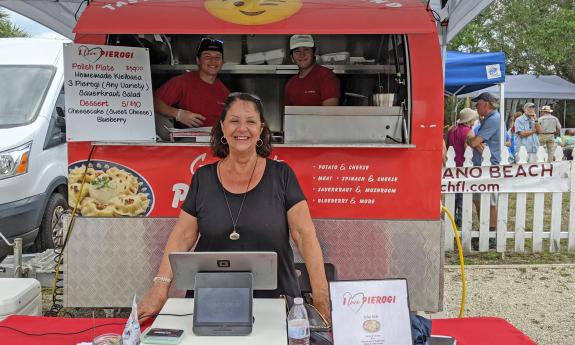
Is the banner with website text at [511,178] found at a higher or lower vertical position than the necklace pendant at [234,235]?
lower

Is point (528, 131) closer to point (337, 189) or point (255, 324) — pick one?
point (337, 189)

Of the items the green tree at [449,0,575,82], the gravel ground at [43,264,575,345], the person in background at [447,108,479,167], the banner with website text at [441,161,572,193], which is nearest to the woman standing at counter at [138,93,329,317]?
the gravel ground at [43,264,575,345]

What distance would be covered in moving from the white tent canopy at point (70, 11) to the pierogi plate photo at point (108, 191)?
1.32 meters

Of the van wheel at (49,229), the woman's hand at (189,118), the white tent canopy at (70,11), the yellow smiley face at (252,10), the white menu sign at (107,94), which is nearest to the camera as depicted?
the yellow smiley face at (252,10)

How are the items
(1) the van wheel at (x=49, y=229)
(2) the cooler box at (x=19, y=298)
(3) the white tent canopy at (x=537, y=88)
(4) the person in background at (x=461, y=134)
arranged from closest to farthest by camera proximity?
1. (2) the cooler box at (x=19, y=298)
2. (1) the van wheel at (x=49, y=229)
3. (4) the person in background at (x=461, y=134)
4. (3) the white tent canopy at (x=537, y=88)

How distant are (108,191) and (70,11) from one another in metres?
1.93

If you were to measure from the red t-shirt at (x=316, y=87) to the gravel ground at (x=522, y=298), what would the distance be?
84.0 inches

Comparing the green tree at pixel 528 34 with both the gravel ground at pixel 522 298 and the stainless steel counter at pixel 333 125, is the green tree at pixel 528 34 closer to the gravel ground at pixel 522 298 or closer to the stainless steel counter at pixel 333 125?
the gravel ground at pixel 522 298

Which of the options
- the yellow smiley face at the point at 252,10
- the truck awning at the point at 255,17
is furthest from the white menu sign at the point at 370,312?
the yellow smiley face at the point at 252,10

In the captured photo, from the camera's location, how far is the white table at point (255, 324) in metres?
1.96

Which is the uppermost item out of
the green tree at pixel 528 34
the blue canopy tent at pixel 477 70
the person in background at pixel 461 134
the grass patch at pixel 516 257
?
the green tree at pixel 528 34

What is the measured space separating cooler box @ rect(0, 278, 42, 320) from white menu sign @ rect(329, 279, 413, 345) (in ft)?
5.32

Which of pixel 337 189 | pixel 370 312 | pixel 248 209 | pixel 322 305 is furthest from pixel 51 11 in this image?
pixel 370 312

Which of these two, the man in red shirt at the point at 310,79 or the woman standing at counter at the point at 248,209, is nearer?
the woman standing at counter at the point at 248,209
